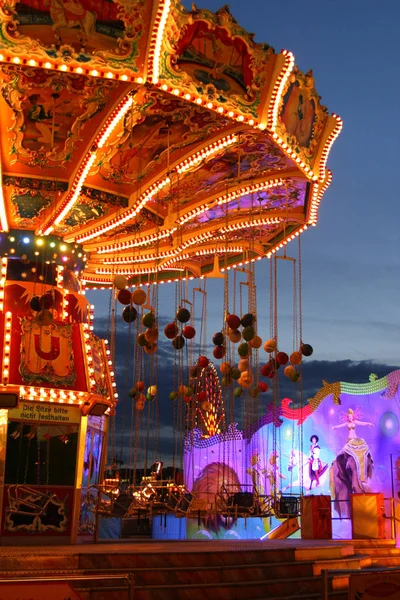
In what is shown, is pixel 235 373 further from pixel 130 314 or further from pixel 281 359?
pixel 130 314

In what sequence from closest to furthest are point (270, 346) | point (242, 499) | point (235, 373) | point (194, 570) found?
point (194, 570) → point (270, 346) → point (235, 373) → point (242, 499)

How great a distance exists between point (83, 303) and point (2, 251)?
1866 millimetres

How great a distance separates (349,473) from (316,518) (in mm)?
6307

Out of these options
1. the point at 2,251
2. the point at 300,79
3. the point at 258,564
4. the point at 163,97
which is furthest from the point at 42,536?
the point at 300,79

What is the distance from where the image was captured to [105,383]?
620 inches

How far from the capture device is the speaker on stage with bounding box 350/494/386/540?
1752 cm

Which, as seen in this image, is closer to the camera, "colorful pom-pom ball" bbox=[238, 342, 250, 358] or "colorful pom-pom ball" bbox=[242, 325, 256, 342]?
"colorful pom-pom ball" bbox=[242, 325, 256, 342]

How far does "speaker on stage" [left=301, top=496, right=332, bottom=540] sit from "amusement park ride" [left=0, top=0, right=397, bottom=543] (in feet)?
3.63

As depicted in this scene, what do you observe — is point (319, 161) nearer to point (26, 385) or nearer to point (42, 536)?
point (26, 385)

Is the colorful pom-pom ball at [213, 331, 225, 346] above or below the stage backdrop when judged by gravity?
above

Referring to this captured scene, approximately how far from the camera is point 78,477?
1475cm

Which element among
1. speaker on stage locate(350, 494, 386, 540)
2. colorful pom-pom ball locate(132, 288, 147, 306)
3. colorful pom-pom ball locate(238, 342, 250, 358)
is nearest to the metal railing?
colorful pom-pom ball locate(132, 288, 147, 306)

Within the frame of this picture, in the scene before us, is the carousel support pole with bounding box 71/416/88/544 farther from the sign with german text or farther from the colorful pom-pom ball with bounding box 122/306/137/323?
the colorful pom-pom ball with bounding box 122/306/137/323

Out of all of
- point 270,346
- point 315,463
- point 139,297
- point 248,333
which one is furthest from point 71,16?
point 315,463
